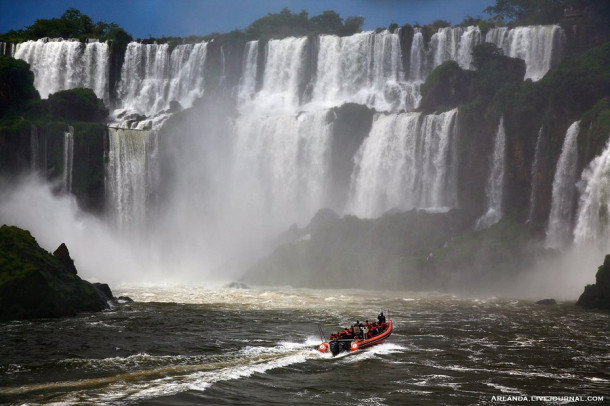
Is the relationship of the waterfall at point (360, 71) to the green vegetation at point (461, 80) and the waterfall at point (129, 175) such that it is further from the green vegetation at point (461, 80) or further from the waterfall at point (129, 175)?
the waterfall at point (129, 175)

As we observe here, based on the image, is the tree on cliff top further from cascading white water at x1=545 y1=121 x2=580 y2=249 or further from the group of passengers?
the group of passengers

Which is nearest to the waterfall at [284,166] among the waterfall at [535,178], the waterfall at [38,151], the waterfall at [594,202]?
the waterfall at [38,151]

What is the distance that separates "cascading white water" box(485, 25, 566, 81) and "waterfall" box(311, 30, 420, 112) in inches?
345

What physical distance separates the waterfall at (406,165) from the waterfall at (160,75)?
80.3 ft

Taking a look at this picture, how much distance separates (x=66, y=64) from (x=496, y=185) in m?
45.7

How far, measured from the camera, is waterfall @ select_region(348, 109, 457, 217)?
5169 centimetres

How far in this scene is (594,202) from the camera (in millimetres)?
41188

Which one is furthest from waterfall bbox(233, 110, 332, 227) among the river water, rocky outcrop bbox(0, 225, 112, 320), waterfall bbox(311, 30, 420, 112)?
rocky outcrop bbox(0, 225, 112, 320)

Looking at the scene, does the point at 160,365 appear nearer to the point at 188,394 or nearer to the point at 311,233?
the point at 188,394

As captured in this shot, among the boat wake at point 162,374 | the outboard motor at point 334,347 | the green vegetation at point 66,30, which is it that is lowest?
the boat wake at point 162,374

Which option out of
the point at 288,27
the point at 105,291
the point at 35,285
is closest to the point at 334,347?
the point at 35,285

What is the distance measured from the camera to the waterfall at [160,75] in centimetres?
7300

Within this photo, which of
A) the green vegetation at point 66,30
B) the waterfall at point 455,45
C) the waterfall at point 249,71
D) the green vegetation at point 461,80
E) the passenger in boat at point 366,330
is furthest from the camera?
the green vegetation at point 66,30

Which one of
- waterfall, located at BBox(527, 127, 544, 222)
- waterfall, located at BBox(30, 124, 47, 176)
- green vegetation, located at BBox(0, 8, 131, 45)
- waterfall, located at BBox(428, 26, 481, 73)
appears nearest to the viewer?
waterfall, located at BBox(527, 127, 544, 222)
